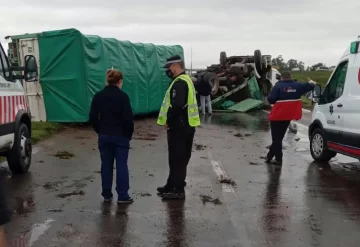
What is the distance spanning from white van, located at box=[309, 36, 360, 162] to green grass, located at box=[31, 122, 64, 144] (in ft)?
21.1

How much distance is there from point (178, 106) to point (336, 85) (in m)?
3.96

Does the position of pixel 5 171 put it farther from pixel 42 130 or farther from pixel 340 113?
pixel 340 113

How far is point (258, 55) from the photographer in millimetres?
22844

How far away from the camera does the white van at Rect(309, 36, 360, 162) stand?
823cm

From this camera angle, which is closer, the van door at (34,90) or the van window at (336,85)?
the van window at (336,85)

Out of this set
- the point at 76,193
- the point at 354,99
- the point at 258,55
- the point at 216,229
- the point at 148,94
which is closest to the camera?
the point at 216,229

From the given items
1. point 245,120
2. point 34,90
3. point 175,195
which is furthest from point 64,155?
point 245,120

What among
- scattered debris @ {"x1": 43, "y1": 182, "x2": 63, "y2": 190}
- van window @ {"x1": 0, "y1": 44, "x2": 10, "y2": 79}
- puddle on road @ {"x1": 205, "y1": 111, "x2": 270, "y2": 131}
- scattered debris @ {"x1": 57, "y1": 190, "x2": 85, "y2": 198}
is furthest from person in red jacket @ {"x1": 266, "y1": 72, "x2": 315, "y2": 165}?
puddle on road @ {"x1": 205, "y1": 111, "x2": 270, "y2": 131}

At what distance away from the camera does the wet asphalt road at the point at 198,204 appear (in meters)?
5.22

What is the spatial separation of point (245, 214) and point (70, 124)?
9825mm

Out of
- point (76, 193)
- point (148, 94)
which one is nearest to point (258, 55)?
point (148, 94)

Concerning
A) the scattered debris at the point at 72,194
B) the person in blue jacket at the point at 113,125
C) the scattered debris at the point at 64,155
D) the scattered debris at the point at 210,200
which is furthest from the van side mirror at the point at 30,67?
the scattered debris at the point at 210,200

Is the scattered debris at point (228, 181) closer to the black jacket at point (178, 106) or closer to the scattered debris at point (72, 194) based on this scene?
the black jacket at point (178, 106)

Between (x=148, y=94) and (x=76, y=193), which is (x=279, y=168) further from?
(x=148, y=94)
